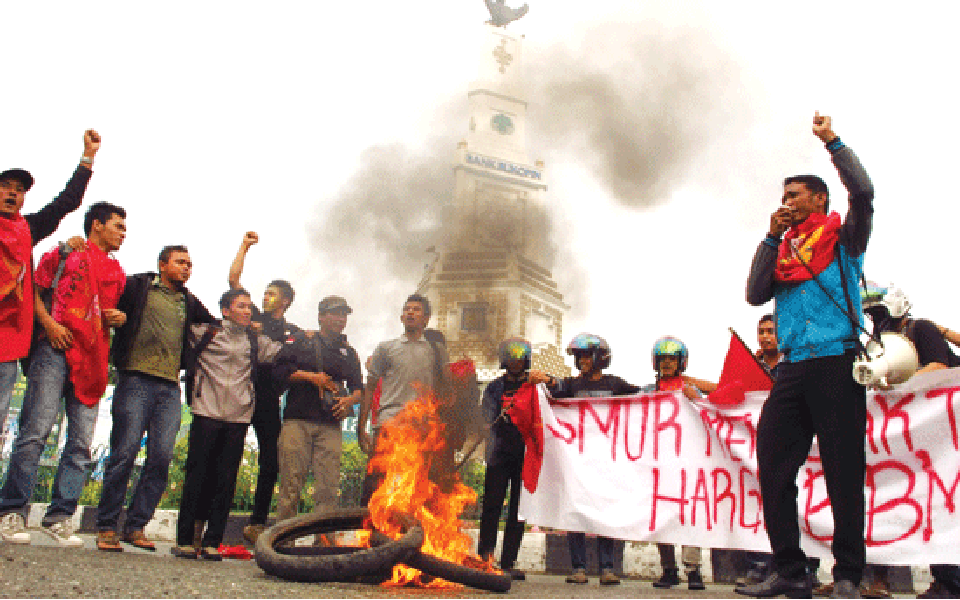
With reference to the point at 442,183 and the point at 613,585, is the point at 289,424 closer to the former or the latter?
the point at 613,585

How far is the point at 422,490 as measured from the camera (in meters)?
4.96

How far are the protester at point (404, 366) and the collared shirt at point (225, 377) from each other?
42.7 inches

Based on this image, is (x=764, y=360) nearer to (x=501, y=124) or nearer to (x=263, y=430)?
(x=263, y=430)

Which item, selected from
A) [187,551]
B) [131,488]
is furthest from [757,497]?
[131,488]

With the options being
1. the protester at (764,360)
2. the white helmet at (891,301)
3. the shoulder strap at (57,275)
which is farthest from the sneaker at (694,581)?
the shoulder strap at (57,275)

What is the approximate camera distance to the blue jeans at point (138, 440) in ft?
17.1

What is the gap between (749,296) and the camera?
4.27m

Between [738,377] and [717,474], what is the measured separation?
81 cm

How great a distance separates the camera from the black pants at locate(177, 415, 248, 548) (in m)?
5.62

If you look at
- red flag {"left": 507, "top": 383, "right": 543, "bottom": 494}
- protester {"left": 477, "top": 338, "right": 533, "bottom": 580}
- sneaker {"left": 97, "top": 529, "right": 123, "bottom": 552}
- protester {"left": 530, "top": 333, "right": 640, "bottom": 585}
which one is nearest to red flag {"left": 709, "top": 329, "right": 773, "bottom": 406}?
protester {"left": 530, "top": 333, "right": 640, "bottom": 585}

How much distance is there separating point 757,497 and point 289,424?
12.7ft

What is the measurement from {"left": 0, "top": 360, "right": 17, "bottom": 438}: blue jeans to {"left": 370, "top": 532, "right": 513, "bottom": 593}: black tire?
257cm

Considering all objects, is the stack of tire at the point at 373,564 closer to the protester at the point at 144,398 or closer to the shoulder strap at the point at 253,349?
the protester at the point at 144,398

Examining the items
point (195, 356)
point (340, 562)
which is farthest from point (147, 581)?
point (195, 356)
